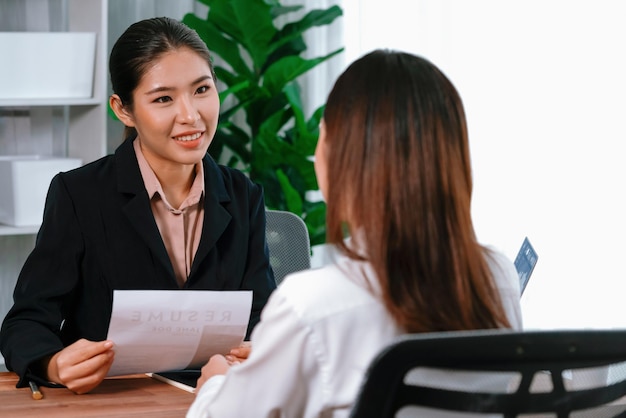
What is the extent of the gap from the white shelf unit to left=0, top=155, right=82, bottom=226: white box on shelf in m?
0.04

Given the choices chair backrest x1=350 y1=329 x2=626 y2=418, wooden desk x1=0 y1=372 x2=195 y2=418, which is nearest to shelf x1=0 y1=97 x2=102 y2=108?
wooden desk x1=0 y1=372 x2=195 y2=418

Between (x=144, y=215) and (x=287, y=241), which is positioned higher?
(x=144, y=215)

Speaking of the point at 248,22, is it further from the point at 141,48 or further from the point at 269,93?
the point at 141,48

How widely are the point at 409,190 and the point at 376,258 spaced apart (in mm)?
88

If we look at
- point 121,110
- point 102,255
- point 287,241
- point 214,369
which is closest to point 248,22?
point 287,241

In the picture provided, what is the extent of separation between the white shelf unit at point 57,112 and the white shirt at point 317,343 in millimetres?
2559

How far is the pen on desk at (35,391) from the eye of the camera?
1.66 metres

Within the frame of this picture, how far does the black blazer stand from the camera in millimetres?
1868

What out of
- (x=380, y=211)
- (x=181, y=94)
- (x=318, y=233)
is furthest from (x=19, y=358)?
(x=318, y=233)

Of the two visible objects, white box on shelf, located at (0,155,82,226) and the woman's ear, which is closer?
the woman's ear

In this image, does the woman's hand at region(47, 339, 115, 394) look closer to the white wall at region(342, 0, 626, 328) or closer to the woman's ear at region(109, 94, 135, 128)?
the woman's ear at region(109, 94, 135, 128)

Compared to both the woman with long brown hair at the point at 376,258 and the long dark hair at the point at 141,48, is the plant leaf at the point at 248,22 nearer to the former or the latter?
the long dark hair at the point at 141,48

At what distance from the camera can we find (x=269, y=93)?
13.2 ft

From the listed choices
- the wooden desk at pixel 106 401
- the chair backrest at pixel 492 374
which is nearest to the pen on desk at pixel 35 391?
the wooden desk at pixel 106 401
